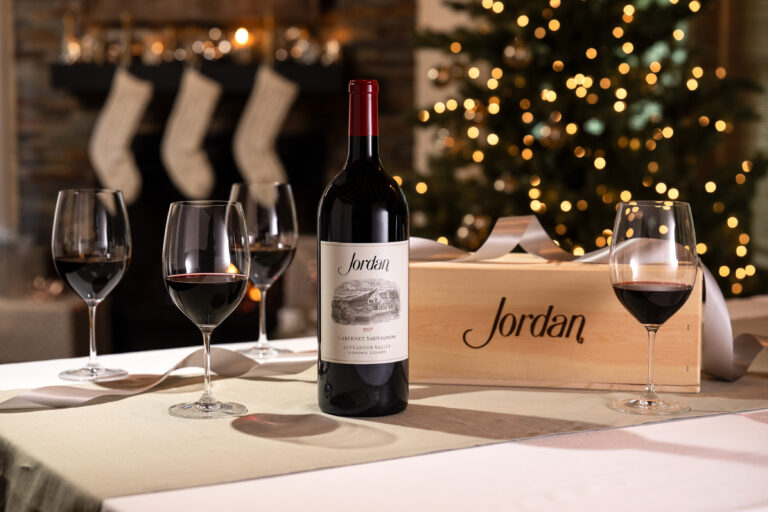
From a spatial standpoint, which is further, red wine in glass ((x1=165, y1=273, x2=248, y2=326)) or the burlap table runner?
red wine in glass ((x1=165, y1=273, x2=248, y2=326))

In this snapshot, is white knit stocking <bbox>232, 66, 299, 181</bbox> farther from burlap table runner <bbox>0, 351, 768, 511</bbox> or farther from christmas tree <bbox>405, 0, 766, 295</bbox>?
burlap table runner <bbox>0, 351, 768, 511</bbox>

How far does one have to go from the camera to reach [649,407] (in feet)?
2.90

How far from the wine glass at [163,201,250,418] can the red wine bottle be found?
8 cm

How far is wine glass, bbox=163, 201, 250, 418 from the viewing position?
0.84 m

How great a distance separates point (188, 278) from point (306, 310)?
2.62 metres

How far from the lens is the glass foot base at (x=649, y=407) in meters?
0.87

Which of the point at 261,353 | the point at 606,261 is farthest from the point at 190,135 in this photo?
the point at 606,261

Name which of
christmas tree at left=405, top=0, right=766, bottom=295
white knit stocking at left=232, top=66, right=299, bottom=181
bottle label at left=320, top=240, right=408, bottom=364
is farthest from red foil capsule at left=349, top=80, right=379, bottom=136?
white knit stocking at left=232, top=66, right=299, bottom=181

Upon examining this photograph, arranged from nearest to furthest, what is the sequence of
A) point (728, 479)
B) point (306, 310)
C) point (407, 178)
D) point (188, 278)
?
point (728, 479) < point (188, 278) < point (407, 178) < point (306, 310)

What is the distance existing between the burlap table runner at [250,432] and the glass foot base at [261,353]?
135 millimetres

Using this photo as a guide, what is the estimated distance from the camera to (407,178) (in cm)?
298

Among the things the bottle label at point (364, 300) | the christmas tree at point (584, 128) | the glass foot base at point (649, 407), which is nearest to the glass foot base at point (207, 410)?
the bottle label at point (364, 300)

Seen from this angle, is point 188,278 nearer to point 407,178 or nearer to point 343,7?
point 407,178

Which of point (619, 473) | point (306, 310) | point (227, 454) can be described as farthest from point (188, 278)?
point (306, 310)
